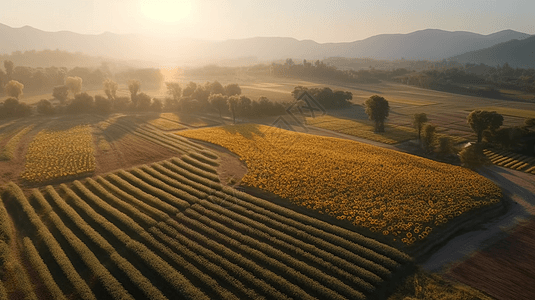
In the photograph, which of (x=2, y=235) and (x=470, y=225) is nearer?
(x=2, y=235)

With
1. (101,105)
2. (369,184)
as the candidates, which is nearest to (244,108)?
(101,105)

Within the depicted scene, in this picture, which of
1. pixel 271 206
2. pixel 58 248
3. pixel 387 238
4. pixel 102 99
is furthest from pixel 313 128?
pixel 102 99

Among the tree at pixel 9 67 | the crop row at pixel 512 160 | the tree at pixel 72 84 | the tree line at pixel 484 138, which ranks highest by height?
the tree at pixel 9 67

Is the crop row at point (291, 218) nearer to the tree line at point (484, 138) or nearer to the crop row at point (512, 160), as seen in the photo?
the tree line at point (484, 138)

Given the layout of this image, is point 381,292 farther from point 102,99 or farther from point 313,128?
point 102,99

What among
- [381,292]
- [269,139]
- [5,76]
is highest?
[5,76]

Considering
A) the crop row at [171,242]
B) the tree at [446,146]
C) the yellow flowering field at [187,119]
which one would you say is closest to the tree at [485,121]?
the tree at [446,146]
